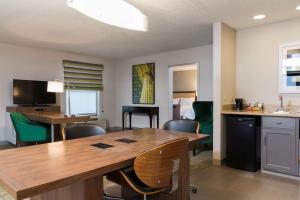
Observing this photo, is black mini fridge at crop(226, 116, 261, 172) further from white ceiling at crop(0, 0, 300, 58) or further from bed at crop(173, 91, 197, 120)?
bed at crop(173, 91, 197, 120)

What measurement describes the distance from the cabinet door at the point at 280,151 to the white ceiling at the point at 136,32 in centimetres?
176

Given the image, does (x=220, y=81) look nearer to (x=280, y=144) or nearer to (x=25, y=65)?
(x=280, y=144)

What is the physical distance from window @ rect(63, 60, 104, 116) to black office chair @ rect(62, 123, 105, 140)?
12.5 ft

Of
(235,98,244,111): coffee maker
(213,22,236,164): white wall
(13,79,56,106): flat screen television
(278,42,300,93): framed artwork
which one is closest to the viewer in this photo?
(278,42,300,93): framed artwork

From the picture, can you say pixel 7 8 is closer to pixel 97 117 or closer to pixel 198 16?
pixel 198 16

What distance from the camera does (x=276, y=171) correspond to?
3.14 metres

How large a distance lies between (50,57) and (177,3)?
14.0ft

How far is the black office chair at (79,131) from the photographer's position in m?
2.29

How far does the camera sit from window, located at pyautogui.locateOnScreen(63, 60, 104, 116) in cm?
625

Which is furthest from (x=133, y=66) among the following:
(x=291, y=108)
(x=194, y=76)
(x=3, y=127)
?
(x=291, y=108)

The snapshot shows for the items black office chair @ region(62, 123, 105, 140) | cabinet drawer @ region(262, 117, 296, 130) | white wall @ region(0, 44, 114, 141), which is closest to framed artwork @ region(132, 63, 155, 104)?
white wall @ region(0, 44, 114, 141)

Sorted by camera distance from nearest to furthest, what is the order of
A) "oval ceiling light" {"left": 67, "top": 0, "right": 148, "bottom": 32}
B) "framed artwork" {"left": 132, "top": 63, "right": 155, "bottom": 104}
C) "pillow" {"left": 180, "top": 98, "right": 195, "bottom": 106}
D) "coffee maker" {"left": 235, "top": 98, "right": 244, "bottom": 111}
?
"oval ceiling light" {"left": 67, "top": 0, "right": 148, "bottom": 32} < "coffee maker" {"left": 235, "top": 98, "right": 244, "bottom": 111} < "framed artwork" {"left": 132, "top": 63, "right": 155, "bottom": 104} < "pillow" {"left": 180, "top": 98, "right": 195, "bottom": 106}

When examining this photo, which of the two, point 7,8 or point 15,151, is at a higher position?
point 7,8

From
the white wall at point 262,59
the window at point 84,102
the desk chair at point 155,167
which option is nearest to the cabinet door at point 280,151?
the white wall at point 262,59
